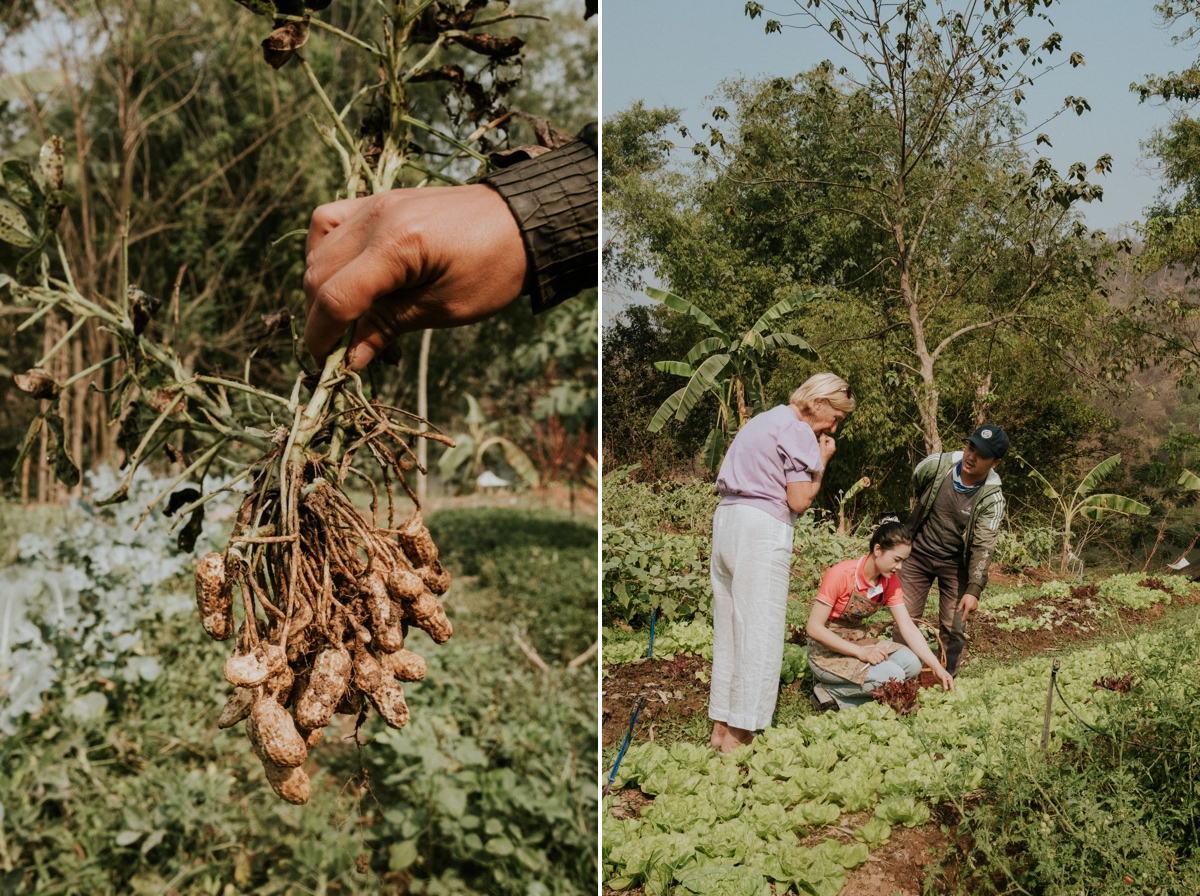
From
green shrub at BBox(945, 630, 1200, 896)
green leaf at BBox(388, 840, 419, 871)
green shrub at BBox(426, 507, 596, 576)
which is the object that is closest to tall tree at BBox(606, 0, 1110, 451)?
green shrub at BBox(945, 630, 1200, 896)

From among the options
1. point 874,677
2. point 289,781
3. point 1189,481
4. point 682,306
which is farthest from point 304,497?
point 1189,481

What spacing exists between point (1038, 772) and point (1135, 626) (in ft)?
3.66

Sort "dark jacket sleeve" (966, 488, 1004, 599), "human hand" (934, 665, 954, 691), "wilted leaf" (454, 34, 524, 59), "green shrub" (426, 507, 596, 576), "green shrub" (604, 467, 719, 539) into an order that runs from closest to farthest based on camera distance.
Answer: "wilted leaf" (454, 34, 524, 59), "human hand" (934, 665, 954, 691), "dark jacket sleeve" (966, 488, 1004, 599), "green shrub" (604, 467, 719, 539), "green shrub" (426, 507, 596, 576)

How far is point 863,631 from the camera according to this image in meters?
2.98

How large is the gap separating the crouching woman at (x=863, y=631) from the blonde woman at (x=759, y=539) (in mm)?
251

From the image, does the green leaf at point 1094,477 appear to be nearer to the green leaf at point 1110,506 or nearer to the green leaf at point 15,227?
the green leaf at point 1110,506

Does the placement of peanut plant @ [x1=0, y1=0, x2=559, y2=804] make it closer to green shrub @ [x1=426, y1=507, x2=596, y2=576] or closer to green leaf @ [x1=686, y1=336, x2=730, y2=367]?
green leaf @ [x1=686, y1=336, x2=730, y2=367]

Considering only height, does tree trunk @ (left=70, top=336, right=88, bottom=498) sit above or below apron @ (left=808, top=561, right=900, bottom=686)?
above

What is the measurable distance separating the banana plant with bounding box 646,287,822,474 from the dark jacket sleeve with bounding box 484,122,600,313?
7.49 feet

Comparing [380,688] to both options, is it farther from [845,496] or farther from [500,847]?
[845,496]

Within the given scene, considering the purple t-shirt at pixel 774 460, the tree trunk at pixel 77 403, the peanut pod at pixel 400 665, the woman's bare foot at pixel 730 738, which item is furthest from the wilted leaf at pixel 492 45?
the tree trunk at pixel 77 403

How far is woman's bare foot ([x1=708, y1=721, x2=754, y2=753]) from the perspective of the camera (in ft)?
9.23

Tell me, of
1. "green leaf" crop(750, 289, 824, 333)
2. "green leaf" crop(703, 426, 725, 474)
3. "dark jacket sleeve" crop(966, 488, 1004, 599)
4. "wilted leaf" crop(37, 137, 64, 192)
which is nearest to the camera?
"wilted leaf" crop(37, 137, 64, 192)

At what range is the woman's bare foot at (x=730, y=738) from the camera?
281 centimetres
